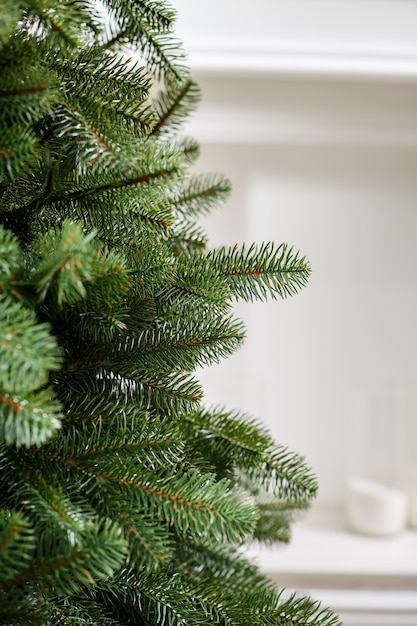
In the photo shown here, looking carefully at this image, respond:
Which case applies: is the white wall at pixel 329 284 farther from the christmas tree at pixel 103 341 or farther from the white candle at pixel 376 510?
the christmas tree at pixel 103 341

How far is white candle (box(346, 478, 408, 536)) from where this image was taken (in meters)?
1.06

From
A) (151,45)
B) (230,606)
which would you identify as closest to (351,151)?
(151,45)

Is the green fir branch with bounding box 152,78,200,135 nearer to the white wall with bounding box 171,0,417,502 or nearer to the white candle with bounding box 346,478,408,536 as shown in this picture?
the white wall with bounding box 171,0,417,502

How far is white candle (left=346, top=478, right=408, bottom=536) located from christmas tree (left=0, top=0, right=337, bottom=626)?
0.73 meters

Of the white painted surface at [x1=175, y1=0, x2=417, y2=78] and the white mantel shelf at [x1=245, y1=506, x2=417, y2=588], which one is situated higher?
the white painted surface at [x1=175, y1=0, x2=417, y2=78]

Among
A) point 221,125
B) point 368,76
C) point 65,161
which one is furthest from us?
point 221,125

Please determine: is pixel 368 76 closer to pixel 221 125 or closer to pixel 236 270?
pixel 221 125

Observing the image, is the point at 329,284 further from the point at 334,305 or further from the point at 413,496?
the point at 413,496

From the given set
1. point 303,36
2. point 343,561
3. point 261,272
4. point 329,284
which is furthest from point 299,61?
point 343,561

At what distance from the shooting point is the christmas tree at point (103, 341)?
26cm

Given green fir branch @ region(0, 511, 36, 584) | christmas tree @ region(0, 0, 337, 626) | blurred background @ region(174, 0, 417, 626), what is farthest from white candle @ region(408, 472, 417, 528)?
green fir branch @ region(0, 511, 36, 584)

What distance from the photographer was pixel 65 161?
1.09ft

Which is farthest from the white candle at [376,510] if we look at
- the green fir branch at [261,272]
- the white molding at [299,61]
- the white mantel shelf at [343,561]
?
the green fir branch at [261,272]

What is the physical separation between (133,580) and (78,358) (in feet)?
0.41
